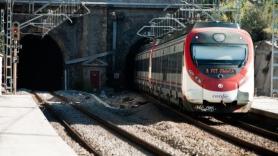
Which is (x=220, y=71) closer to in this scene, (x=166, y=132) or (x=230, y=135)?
(x=166, y=132)

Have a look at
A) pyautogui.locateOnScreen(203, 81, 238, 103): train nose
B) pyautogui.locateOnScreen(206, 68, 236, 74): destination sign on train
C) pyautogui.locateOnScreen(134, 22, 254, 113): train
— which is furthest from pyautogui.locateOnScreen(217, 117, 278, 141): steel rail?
pyautogui.locateOnScreen(206, 68, 236, 74): destination sign on train

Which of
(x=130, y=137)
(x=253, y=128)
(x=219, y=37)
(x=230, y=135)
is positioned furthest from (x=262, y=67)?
(x=130, y=137)

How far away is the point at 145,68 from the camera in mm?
32656

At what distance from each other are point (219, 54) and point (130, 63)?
28.2 meters

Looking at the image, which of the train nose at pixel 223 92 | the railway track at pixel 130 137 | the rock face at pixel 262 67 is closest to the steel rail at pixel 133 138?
the railway track at pixel 130 137

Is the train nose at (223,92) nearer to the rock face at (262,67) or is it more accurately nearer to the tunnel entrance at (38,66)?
the rock face at (262,67)

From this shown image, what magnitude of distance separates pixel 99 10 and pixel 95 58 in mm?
3486

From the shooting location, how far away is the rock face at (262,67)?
3600cm

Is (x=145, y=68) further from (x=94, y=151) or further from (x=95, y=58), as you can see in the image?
(x=94, y=151)

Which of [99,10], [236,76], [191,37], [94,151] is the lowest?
[94,151]

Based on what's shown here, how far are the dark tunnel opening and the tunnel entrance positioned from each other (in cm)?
790

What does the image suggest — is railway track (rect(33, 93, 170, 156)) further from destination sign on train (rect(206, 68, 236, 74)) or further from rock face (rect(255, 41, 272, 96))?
rock face (rect(255, 41, 272, 96))

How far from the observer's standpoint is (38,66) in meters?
53.8

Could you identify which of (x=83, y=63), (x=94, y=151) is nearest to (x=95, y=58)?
(x=83, y=63)
